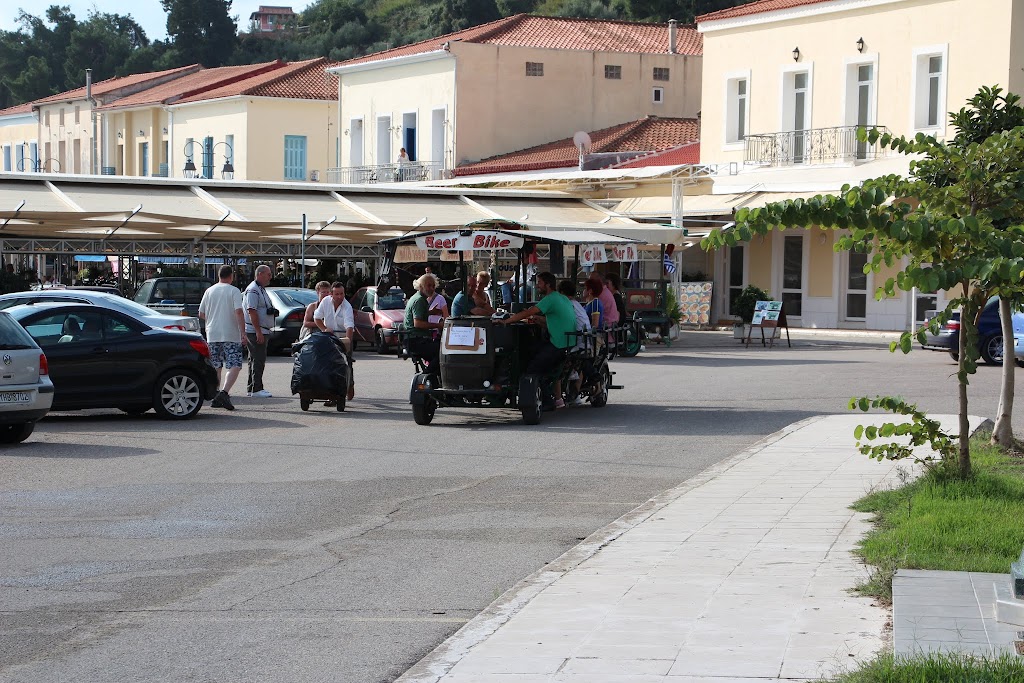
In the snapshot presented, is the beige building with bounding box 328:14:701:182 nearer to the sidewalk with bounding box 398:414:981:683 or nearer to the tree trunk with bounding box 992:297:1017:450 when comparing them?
the tree trunk with bounding box 992:297:1017:450

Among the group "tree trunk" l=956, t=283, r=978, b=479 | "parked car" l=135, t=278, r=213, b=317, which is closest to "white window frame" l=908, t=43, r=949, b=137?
"parked car" l=135, t=278, r=213, b=317

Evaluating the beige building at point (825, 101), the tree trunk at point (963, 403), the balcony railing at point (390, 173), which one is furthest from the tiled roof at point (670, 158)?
the tree trunk at point (963, 403)

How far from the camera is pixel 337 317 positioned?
63.2ft

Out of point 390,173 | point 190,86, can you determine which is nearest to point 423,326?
point 390,173

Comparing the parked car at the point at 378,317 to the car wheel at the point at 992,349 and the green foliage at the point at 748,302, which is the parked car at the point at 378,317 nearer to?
the green foliage at the point at 748,302

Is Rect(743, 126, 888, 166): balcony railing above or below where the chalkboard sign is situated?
above

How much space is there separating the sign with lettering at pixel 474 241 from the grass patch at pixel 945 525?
7.75 meters

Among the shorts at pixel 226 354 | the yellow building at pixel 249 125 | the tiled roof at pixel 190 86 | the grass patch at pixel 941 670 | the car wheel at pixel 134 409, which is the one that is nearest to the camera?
the grass patch at pixel 941 670

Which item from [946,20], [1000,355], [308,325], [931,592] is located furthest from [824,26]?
[931,592]

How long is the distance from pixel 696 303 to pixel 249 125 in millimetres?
28778

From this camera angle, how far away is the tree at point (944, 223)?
360 inches

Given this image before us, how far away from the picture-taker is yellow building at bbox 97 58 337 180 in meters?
63.2

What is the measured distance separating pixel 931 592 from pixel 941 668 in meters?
1.57

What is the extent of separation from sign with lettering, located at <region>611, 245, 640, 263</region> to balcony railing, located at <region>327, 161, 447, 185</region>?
98.7 feet
